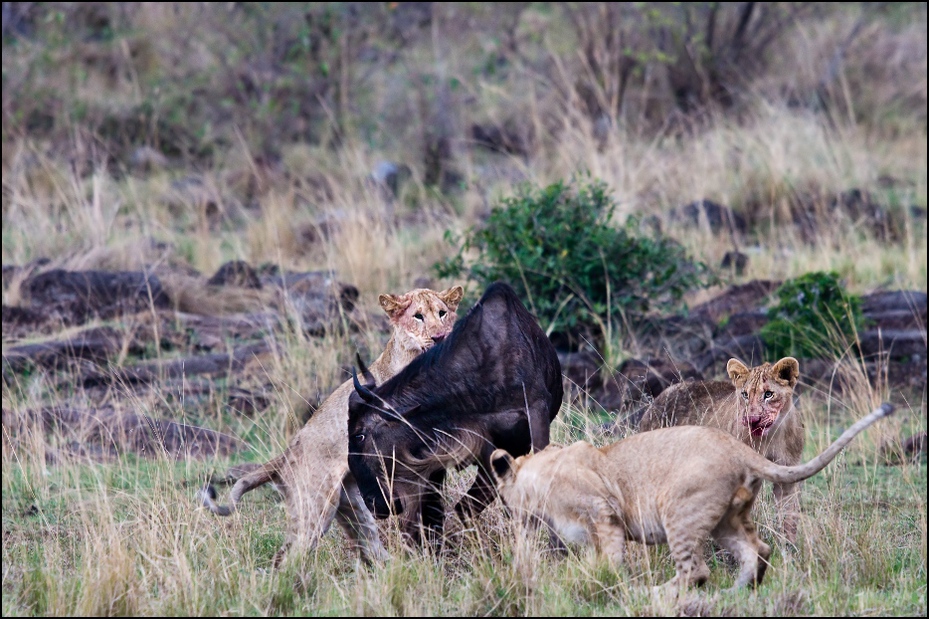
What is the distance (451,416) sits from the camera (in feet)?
19.9

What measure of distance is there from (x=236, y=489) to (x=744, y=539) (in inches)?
99.0

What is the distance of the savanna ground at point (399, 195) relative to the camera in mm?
5426

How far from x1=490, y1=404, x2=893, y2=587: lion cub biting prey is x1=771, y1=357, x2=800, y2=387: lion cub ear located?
834mm

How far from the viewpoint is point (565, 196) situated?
11.4 meters

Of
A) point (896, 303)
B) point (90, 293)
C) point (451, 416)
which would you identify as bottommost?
point (896, 303)

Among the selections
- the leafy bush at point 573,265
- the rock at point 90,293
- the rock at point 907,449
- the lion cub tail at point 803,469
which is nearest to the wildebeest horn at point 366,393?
the lion cub tail at point 803,469

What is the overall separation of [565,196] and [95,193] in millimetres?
5726

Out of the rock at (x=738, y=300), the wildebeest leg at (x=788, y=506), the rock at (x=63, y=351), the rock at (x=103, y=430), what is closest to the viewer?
the wildebeest leg at (x=788, y=506)

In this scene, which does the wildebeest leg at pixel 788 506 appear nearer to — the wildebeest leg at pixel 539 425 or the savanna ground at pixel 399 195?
the savanna ground at pixel 399 195

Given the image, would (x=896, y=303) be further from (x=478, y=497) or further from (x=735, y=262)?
(x=478, y=497)

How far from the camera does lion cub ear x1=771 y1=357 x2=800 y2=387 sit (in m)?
5.97

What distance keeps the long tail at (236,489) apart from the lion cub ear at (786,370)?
2.51 metres

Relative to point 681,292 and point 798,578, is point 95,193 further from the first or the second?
point 798,578

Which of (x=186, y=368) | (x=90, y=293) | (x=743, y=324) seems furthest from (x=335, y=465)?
(x=90, y=293)
